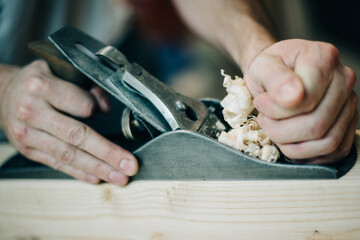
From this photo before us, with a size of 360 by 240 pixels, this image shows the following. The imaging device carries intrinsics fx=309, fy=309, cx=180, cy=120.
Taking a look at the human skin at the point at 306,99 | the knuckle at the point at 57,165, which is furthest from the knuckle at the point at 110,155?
the human skin at the point at 306,99

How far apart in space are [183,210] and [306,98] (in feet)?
1.53

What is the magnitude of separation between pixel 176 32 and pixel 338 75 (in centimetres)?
324

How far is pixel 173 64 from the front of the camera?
3.52 m

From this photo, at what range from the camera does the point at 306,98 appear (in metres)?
0.66

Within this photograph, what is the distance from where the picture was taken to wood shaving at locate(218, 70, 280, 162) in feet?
2.85

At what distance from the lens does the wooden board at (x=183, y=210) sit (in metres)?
0.76

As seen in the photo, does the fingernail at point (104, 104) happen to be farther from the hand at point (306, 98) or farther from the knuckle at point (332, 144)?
the knuckle at point (332, 144)

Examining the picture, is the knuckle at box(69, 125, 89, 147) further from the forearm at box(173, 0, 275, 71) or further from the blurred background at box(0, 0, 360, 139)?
the forearm at box(173, 0, 275, 71)

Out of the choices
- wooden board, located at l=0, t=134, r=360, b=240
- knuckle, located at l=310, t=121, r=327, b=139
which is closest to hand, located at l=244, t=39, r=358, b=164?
knuckle, located at l=310, t=121, r=327, b=139

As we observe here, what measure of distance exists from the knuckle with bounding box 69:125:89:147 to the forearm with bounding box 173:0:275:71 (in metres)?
0.64

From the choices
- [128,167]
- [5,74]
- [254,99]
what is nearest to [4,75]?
[5,74]

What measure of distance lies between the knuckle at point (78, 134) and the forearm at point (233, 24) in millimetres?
636

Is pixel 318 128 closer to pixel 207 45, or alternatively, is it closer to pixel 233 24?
pixel 233 24

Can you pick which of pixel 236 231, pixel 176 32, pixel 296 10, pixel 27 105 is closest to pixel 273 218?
pixel 236 231
